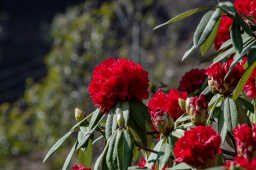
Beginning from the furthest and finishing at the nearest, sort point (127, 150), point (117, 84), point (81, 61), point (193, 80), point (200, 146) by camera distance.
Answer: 1. point (81, 61)
2. point (193, 80)
3. point (117, 84)
4. point (127, 150)
5. point (200, 146)

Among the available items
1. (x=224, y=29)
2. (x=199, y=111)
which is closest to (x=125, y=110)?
(x=199, y=111)

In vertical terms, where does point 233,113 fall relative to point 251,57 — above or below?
below

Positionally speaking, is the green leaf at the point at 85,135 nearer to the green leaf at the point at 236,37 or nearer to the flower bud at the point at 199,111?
the flower bud at the point at 199,111

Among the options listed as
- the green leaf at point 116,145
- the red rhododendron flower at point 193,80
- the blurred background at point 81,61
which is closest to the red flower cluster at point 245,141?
the green leaf at point 116,145

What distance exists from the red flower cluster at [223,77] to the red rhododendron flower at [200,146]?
0.98 ft

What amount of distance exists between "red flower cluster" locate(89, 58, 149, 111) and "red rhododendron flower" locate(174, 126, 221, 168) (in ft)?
0.88

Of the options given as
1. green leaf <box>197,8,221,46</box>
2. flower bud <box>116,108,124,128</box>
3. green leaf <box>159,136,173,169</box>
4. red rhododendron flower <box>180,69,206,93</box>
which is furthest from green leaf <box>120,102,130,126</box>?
red rhododendron flower <box>180,69,206,93</box>

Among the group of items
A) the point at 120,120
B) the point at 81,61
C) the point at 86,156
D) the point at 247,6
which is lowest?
the point at 86,156

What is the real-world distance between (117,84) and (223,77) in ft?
0.96

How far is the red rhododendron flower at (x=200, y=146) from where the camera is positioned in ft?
2.24

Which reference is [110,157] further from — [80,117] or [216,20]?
[216,20]

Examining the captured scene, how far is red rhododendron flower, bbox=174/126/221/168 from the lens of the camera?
68 centimetres

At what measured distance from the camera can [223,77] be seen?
962 millimetres

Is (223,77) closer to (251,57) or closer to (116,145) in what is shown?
(251,57)
